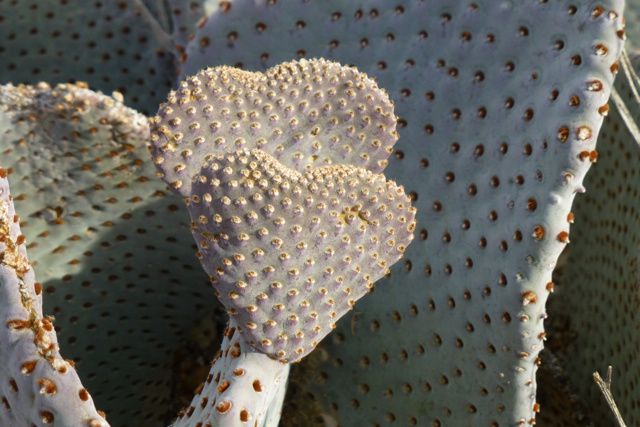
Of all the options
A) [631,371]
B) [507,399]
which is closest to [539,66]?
[507,399]

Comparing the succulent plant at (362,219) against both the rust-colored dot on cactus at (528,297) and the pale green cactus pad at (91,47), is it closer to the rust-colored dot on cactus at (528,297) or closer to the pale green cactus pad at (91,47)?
the rust-colored dot on cactus at (528,297)

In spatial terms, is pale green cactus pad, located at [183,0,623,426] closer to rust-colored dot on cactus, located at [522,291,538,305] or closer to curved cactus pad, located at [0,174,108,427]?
rust-colored dot on cactus, located at [522,291,538,305]

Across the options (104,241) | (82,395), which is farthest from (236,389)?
(104,241)

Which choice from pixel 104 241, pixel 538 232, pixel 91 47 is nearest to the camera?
pixel 538 232

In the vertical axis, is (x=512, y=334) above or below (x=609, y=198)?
below

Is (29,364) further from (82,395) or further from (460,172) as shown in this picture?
(460,172)

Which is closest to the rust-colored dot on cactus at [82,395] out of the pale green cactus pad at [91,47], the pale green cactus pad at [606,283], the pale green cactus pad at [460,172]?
the pale green cactus pad at [460,172]

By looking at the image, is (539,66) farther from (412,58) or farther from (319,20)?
(319,20)
